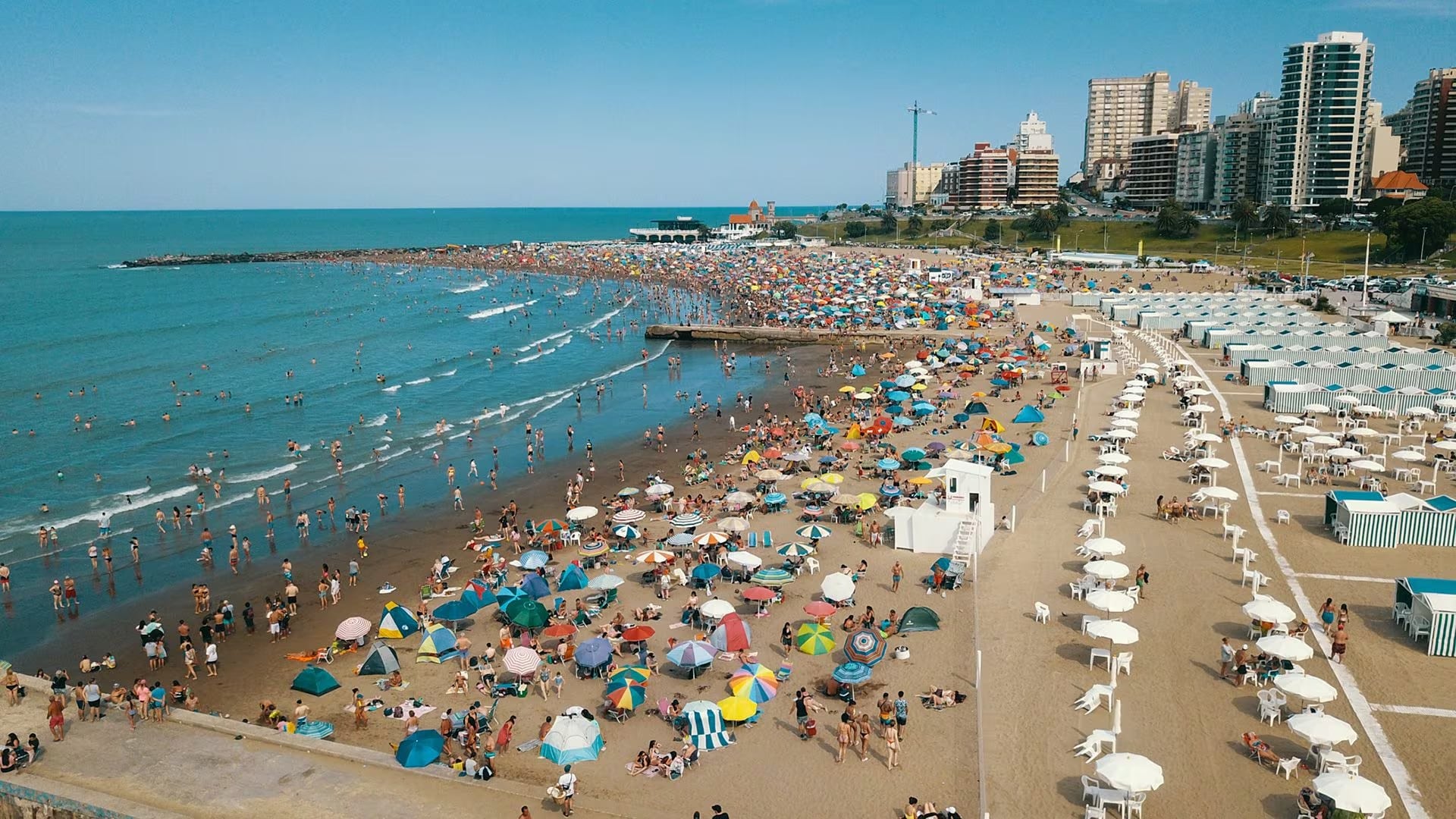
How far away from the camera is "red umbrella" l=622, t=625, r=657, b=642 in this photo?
63.5 ft

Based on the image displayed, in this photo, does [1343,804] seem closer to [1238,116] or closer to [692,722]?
[692,722]

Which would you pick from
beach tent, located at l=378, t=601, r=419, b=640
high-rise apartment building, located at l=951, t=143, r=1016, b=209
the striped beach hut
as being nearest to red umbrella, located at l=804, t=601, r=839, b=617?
beach tent, located at l=378, t=601, r=419, b=640

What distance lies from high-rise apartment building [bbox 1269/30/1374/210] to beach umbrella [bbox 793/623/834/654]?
12069cm

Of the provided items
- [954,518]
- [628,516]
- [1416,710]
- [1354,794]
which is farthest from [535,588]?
[1416,710]

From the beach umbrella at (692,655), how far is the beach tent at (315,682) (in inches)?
260

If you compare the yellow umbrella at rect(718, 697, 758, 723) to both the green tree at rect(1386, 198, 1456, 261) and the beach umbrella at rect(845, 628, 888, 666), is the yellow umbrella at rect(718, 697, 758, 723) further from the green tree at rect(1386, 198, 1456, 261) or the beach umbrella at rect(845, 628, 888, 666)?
the green tree at rect(1386, 198, 1456, 261)

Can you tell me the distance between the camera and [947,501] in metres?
24.1

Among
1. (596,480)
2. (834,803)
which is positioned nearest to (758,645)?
(834,803)

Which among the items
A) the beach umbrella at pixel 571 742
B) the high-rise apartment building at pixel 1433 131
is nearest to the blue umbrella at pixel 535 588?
the beach umbrella at pixel 571 742

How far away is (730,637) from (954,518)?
7.64 meters

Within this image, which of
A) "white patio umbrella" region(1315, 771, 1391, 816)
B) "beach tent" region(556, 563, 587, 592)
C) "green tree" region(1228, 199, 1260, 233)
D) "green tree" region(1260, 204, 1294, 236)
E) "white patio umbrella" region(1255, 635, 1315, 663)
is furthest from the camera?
"green tree" region(1228, 199, 1260, 233)

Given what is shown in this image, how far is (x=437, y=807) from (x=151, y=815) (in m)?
3.92

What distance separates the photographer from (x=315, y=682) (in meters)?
18.6

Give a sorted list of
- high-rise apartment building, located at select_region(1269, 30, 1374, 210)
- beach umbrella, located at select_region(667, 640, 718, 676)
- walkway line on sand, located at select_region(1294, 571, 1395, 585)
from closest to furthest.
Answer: beach umbrella, located at select_region(667, 640, 718, 676) < walkway line on sand, located at select_region(1294, 571, 1395, 585) < high-rise apartment building, located at select_region(1269, 30, 1374, 210)
